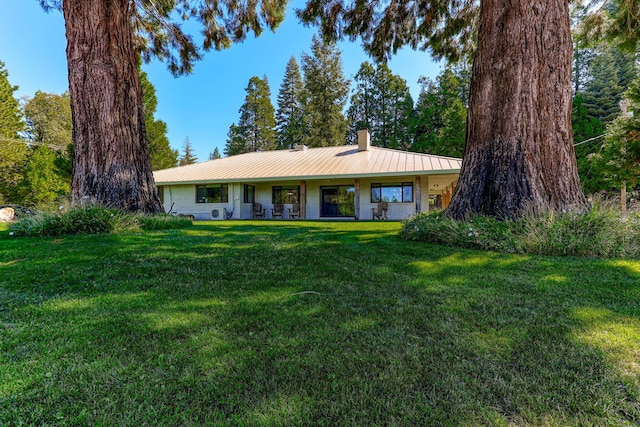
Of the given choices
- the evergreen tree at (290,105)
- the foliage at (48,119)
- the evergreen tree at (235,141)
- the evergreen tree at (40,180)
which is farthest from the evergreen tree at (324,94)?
the foliage at (48,119)

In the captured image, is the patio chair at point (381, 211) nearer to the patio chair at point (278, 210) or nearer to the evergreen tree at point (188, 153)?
the patio chair at point (278, 210)

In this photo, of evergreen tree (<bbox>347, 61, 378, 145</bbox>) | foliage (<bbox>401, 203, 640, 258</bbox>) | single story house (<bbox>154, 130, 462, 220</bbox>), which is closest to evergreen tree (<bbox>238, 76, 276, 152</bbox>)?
evergreen tree (<bbox>347, 61, 378, 145</bbox>)

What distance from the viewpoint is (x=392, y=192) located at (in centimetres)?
1337

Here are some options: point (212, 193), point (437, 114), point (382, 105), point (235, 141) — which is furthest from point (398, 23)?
point (235, 141)

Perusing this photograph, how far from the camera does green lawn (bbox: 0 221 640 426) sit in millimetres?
1124

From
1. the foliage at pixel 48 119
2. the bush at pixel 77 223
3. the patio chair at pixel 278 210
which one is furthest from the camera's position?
the foliage at pixel 48 119

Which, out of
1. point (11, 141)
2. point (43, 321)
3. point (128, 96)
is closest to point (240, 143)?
point (11, 141)

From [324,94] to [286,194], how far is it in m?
16.4

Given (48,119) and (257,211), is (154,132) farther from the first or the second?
(48,119)

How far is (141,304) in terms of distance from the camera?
7.06 feet

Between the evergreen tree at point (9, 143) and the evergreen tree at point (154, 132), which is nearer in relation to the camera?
the evergreen tree at point (9, 143)

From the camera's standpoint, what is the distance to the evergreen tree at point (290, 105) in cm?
3103

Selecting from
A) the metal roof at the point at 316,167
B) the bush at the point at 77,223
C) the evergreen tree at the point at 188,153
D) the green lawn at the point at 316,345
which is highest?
the evergreen tree at the point at 188,153

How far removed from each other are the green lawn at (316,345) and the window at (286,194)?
12020mm
